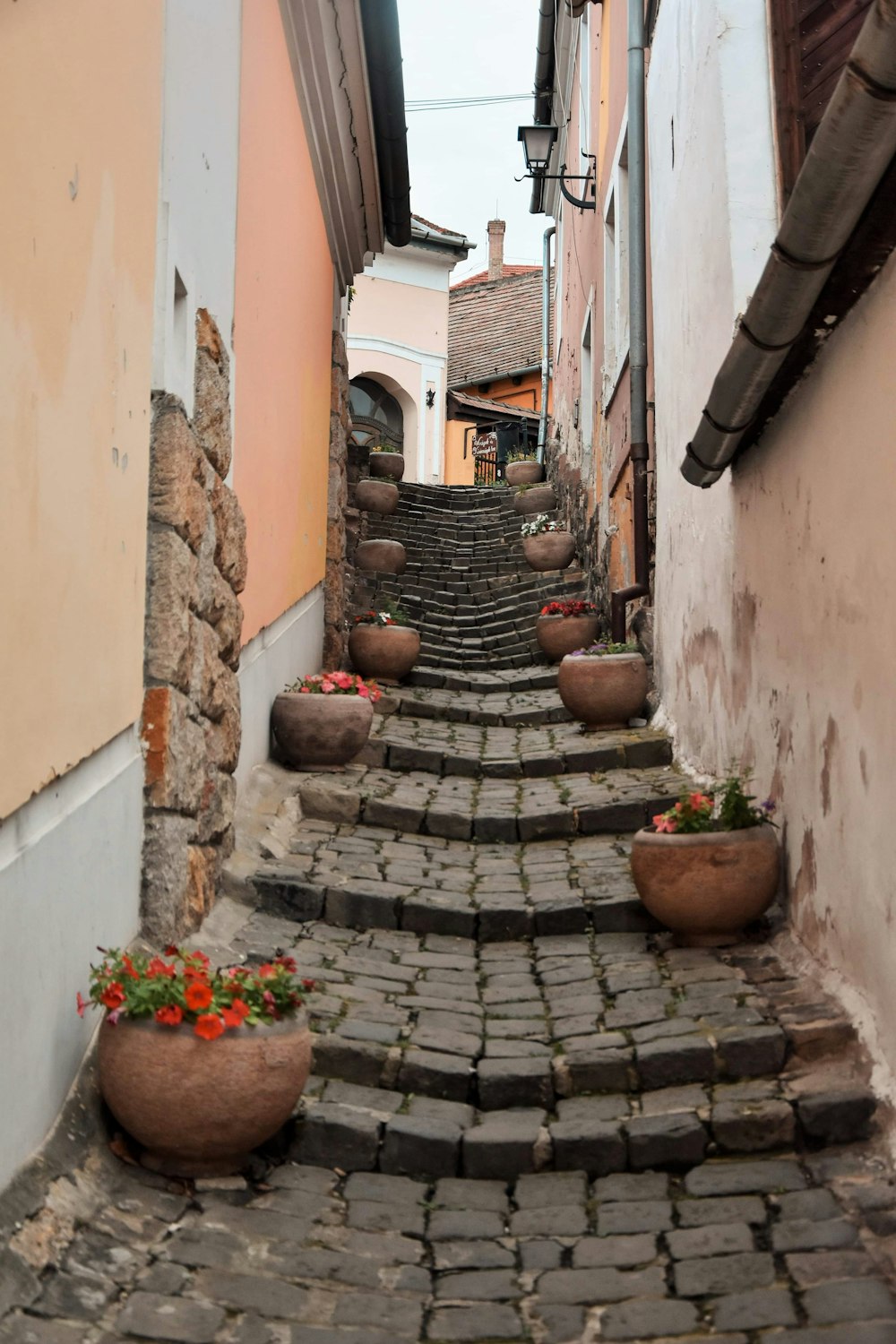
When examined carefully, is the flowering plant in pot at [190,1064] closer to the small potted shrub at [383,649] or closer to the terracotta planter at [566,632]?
the small potted shrub at [383,649]

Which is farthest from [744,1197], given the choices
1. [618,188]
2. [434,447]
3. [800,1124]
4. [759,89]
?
[434,447]

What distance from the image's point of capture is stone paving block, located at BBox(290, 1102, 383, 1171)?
3898 mm

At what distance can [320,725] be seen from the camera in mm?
7535

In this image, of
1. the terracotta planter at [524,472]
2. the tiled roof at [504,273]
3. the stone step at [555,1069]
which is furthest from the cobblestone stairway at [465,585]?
the tiled roof at [504,273]

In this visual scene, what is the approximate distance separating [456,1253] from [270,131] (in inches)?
217

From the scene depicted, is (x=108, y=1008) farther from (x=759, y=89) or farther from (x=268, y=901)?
(x=759, y=89)

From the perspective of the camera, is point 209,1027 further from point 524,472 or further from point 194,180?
point 524,472

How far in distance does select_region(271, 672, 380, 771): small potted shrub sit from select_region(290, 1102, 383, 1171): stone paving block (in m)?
3.73

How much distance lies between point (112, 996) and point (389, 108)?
6.97 meters

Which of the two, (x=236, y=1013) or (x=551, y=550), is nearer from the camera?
(x=236, y=1013)

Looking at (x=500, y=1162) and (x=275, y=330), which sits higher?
(x=275, y=330)

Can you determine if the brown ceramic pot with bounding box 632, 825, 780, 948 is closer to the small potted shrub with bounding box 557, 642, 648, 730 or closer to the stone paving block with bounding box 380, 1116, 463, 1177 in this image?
the stone paving block with bounding box 380, 1116, 463, 1177

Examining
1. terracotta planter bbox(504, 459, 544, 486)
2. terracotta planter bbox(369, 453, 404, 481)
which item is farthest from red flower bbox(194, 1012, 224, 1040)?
terracotta planter bbox(504, 459, 544, 486)

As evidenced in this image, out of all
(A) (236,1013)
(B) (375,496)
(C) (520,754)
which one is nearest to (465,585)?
(B) (375,496)
